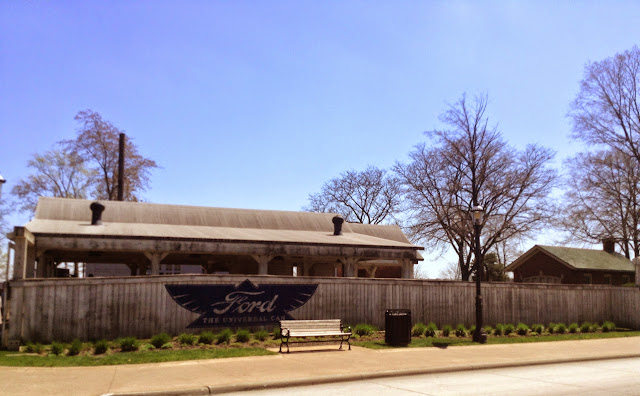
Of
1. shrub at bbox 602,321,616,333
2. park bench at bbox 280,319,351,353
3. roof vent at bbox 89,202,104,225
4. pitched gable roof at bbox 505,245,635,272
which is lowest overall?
shrub at bbox 602,321,616,333

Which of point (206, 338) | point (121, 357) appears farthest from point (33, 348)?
point (206, 338)

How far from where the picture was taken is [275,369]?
12.3 metres

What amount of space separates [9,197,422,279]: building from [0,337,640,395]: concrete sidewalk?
537 centimetres

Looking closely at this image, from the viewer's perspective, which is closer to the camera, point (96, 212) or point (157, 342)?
point (157, 342)

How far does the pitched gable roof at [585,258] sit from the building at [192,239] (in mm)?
13712

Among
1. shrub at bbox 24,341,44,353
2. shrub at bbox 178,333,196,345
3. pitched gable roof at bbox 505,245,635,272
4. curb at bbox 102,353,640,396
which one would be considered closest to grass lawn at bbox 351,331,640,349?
curb at bbox 102,353,640,396

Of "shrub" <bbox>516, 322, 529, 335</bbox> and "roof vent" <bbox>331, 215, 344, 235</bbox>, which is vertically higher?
"roof vent" <bbox>331, 215, 344, 235</bbox>

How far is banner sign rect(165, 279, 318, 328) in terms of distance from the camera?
56.7 ft

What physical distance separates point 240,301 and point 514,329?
10.4 meters

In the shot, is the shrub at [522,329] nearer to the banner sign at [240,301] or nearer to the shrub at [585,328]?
the shrub at [585,328]

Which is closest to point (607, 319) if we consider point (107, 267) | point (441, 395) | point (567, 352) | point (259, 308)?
point (567, 352)

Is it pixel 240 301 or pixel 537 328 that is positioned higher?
pixel 240 301

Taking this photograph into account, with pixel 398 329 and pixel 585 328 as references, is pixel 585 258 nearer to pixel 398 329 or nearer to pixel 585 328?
pixel 585 328

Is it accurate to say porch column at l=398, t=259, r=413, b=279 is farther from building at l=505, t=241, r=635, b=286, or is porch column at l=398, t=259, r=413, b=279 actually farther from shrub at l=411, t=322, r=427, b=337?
building at l=505, t=241, r=635, b=286
